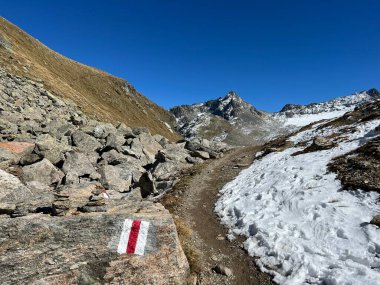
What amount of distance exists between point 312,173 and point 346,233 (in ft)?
25.8

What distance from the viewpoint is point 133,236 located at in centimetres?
1113

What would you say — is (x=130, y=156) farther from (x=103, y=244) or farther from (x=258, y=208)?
(x=103, y=244)

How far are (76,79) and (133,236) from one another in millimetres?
112187

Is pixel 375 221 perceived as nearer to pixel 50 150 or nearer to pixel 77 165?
pixel 77 165

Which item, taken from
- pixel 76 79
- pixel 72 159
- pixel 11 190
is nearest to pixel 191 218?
pixel 11 190

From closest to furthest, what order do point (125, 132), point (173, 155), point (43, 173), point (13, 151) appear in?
1. point (43, 173)
2. point (13, 151)
3. point (173, 155)
4. point (125, 132)

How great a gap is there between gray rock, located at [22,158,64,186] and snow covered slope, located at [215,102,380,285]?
12.7 meters

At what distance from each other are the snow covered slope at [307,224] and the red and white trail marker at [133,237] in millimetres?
5018

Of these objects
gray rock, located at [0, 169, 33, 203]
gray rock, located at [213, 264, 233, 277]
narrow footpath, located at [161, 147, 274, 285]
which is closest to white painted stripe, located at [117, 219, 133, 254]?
narrow footpath, located at [161, 147, 274, 285]

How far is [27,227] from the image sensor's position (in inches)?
409

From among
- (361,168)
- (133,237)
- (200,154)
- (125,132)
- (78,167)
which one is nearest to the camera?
(133,237)

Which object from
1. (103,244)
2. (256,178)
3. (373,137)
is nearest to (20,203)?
(103,244)

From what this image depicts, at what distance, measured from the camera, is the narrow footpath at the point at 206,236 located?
11.8 meters

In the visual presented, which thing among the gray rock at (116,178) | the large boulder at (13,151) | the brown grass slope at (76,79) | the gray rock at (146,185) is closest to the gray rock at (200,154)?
the gray rock at (116,178)
